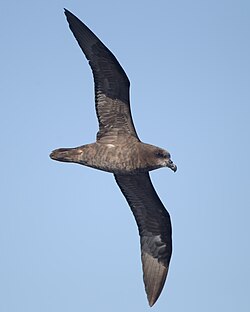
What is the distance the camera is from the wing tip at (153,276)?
70.4ft

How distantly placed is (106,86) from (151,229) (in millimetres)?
4678

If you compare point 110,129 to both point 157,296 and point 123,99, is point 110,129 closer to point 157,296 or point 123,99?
point 123,99

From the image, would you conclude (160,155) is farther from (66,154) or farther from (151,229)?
(151,229)

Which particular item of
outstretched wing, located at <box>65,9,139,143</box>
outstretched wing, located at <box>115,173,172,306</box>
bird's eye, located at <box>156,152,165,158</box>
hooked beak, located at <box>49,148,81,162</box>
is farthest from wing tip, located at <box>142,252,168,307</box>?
hooked beak, located at <box>49,148,81,162</box>

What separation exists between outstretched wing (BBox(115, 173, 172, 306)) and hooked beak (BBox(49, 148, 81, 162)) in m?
2.13

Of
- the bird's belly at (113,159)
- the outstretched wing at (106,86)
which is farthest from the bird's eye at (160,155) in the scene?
the outstretched wing at (106,86)

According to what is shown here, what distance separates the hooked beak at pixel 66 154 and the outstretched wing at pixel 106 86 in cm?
82

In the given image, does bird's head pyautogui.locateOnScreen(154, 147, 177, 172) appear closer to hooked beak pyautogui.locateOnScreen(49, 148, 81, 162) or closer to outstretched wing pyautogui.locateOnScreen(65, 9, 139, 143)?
outstretched wing pyautogui.locateOnScreen(65, 9, 139, 143)

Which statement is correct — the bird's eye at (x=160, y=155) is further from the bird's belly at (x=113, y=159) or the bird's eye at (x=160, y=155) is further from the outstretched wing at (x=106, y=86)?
the outstretched wing at (x=106, y=86)

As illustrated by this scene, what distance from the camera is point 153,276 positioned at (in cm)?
2175

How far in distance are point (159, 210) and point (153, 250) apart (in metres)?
1.30

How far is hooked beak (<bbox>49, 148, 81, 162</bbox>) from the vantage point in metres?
19.4

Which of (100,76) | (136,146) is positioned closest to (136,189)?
(136,146)

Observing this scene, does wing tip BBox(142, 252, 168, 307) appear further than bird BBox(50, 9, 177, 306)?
Yes
